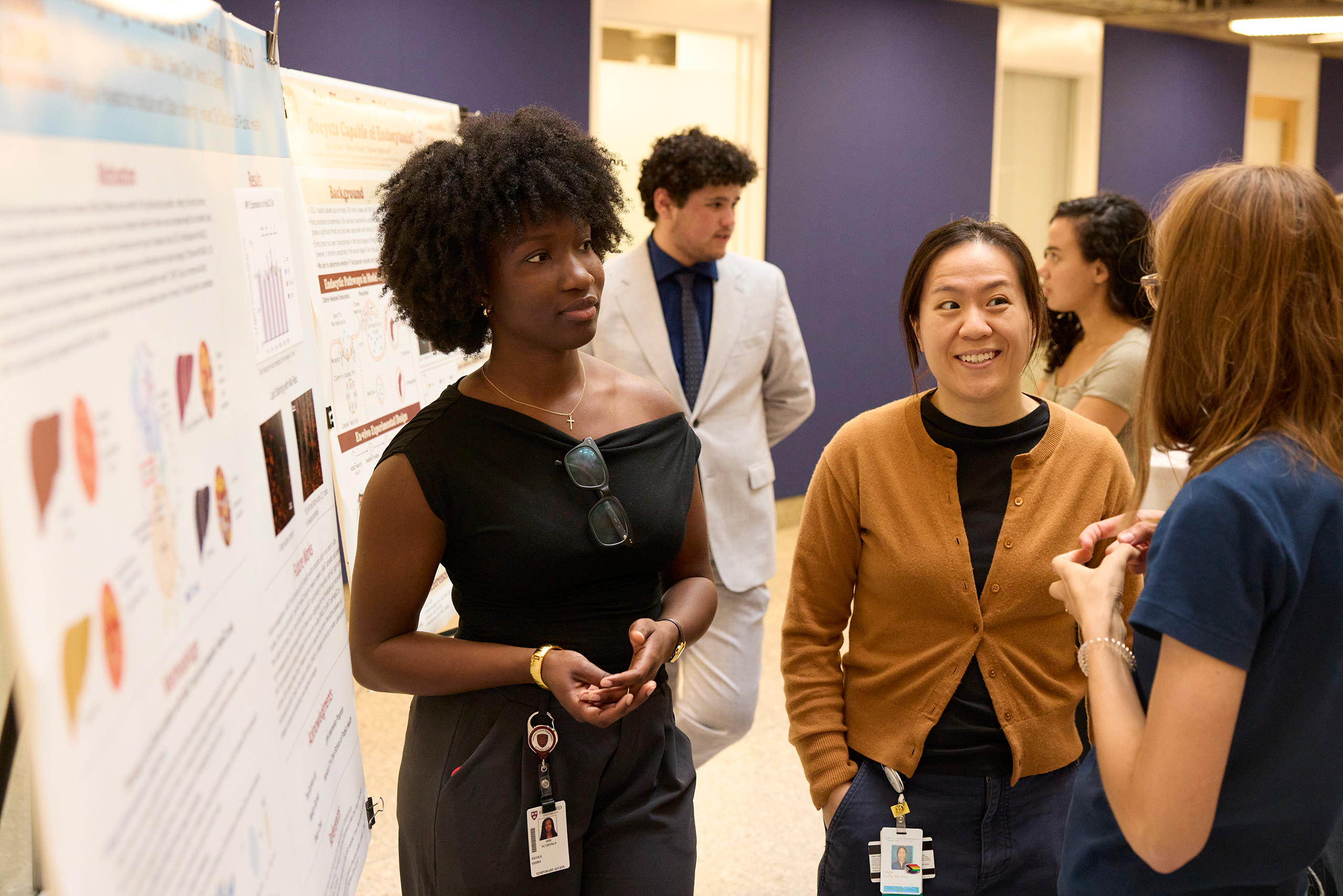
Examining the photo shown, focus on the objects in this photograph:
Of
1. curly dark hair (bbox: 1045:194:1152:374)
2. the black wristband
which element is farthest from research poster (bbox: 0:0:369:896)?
curly dark hair (bbox: 1045:194:1152:374)

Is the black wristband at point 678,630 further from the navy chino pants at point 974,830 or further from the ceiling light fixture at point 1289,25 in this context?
the ceiling light fixture at point 1289,25

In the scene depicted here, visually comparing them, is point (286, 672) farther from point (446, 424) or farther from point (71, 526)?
point (71, 526)

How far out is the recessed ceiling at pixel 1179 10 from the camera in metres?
7.79

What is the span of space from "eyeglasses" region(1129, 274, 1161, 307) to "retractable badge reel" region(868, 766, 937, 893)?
2.84 ft

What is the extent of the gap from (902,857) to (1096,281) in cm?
197

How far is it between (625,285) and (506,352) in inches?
63.6

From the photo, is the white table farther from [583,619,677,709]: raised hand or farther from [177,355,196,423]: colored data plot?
[177,355,196,423]: colored data plot

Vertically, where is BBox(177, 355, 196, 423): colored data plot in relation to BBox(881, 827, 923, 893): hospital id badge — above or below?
above

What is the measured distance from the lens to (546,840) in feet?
5.09

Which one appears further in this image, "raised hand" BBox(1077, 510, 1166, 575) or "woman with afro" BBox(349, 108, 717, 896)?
"woman with afro" BBox(349, 108, 717, 896)

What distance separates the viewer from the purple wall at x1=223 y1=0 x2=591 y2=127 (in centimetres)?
484

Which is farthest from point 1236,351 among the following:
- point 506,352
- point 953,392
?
point 506,352

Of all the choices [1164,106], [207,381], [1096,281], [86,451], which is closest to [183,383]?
[207,381]

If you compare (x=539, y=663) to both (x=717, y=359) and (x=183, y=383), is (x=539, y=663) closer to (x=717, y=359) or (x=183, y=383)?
(x=183, y=383)
